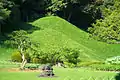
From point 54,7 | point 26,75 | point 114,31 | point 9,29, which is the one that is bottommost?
point 26,75

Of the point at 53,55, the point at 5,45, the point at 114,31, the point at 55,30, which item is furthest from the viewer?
the point at 55,30

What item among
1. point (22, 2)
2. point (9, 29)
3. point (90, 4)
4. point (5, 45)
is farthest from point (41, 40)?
point (90, 4)

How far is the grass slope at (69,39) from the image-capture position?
4138 centimetres

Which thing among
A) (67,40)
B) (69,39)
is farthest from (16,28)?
(67,40)

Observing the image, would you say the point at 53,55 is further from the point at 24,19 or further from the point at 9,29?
the point at 24,19

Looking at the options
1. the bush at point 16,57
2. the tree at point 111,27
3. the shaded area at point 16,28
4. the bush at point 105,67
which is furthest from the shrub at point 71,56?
the shaded area at point 16,28

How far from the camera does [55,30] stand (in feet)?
156

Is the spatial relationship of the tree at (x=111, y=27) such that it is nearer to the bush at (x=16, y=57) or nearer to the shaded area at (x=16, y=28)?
the bush at (x=16, y=57)

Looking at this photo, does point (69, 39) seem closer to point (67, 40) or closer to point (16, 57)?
point (67, 40)

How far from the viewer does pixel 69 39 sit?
1759 inches

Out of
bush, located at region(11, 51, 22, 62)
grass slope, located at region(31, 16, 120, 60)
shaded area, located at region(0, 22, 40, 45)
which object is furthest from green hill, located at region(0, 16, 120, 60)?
bush, located at region(11, 51, 22, 62)

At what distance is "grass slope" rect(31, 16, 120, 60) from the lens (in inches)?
1629

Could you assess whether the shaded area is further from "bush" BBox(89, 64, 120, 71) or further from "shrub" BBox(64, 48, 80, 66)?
"bush" BBox(89, 64, 120, 71)

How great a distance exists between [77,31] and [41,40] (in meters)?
9.16
